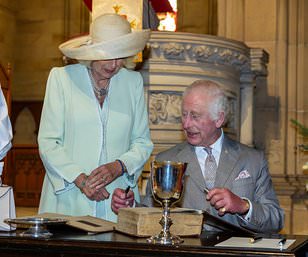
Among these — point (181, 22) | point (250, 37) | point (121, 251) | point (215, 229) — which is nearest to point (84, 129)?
point (215, 229)

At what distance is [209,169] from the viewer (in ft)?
12.4

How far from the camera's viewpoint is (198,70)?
701cm

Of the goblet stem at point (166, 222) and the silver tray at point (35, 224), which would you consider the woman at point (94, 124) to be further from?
the goblet stem at point (166, 222)

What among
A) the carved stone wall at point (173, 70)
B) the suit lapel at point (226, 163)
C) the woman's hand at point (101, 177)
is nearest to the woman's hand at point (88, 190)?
the woman's hand at point (101, 177)

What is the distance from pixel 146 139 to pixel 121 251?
1.46 metres

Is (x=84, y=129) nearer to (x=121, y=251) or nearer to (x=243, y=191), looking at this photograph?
(x=243, y=191)

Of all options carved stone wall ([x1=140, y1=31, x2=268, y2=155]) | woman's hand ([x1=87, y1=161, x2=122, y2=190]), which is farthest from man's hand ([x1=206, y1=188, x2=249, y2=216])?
carved stone wall ([x1=140, y1=31, x2=268, y2=155])

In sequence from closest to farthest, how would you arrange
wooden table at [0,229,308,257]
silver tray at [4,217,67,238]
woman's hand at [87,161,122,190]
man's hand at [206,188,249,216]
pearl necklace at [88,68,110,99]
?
wooden table at [0,229,308,257], silver tray at [4,217,67,238], man's hand at [206,188,249,216], woman's hand at [87,161,122,190], pearl necklace at [88,68,110,99]

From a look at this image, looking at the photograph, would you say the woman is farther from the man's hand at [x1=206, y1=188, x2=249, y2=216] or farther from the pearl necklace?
the man's hand at [x1=206, y1=188, x2=249, y2=216]

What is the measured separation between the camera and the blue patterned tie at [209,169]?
12.3 ft

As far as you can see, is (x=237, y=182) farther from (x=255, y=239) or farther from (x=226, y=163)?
(x=255, y=239)

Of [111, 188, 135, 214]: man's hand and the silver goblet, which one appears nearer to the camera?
the silver goblet

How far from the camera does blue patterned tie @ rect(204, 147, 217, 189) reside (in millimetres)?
3746

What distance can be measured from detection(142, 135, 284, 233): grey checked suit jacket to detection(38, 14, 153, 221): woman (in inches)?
10.3
